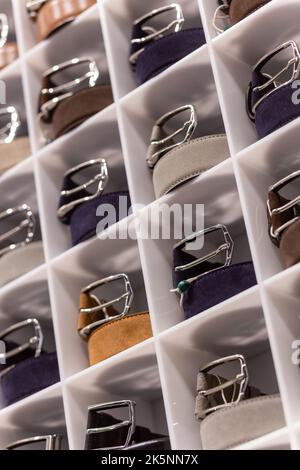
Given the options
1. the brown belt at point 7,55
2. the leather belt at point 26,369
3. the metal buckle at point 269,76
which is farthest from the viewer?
the brown belt at point 7,55

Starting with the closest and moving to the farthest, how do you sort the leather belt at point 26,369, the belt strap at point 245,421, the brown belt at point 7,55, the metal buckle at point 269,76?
1. the belt strap at point 245,421
2. the metal buckle at point 269,76
3. the leather belt at point 26,369
4. the brown belt at point 7,55

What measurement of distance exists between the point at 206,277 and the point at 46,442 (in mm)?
278

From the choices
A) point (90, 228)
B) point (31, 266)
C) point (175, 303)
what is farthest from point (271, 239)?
point (31, 266)

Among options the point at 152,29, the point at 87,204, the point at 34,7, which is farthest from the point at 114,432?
the point at 34,7

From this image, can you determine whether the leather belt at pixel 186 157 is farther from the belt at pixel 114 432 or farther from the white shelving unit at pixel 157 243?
the belt at pixel 114 432

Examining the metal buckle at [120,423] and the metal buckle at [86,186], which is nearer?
the metal buckle at [120,423]

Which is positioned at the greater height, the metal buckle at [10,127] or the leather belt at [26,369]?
the metal buckle at [10,127]

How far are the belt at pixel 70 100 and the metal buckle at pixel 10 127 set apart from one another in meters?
0.05

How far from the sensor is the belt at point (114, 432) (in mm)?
1162

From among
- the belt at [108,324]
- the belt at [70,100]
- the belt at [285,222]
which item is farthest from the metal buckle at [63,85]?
the belt at [285,222]

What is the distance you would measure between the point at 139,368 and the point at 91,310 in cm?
9

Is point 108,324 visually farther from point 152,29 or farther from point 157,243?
point 152,29

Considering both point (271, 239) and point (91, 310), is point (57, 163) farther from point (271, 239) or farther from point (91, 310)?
point (271, 239)

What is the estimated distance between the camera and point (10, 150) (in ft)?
4.68
